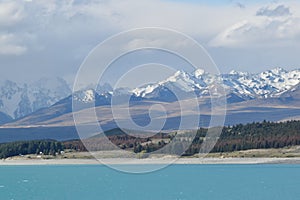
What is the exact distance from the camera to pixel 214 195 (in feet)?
344

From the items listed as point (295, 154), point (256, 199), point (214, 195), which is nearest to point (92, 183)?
point (214, 195)

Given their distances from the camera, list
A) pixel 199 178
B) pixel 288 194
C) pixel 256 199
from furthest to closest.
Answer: pixel 199 178, pixel 288 194, pixel 256 199

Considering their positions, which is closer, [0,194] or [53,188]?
[0,194]

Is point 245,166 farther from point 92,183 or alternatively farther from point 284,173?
point 92,183

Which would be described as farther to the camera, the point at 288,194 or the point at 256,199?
the point at 288,194

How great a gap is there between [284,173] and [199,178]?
19817mm

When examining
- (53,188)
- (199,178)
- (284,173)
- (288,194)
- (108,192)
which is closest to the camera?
(288,194)

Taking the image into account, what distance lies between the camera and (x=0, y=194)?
11600 cm

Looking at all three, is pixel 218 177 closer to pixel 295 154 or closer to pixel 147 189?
pixel 147 189

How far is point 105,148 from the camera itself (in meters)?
→ 195

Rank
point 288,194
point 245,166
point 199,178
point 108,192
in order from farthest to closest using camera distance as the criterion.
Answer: point 245,166, point 199,178, point 108,192, point 288,194

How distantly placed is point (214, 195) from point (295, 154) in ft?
321

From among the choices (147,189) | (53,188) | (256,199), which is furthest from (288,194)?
(53,188)

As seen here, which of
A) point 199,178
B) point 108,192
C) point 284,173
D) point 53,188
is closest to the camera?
point 108,192
